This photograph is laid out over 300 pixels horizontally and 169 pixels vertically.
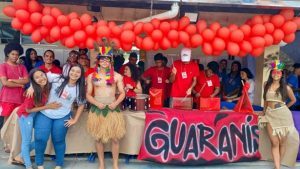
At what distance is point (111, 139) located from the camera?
4.44 meters

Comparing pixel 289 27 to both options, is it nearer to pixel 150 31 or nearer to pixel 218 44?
pixel 218 44

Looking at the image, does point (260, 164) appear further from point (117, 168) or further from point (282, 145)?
point (117, 168)

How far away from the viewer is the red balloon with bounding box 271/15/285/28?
A: 17.2 ft

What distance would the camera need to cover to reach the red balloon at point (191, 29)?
16.7 feet

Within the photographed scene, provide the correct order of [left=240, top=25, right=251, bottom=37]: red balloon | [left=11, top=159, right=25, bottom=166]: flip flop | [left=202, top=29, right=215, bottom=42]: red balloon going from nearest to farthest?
[left=11, top=159, right=25, bottom=166]: flip flop
[left=202, top=29, right=215, bottom=42]: red balloon
[left=240, top=25, right=251, bottom=37]: red balloon

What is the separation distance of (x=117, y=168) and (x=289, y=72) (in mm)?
4263

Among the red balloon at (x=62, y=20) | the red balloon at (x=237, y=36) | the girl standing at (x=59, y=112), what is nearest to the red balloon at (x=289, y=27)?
the red balloon at (x=237, y=36)

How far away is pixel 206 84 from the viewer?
5953mm

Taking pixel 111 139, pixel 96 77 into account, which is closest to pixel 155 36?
pixel 96 77

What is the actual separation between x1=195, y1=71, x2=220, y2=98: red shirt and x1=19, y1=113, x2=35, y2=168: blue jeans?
294cm

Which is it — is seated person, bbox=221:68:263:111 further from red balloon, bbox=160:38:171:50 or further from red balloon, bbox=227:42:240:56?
red balloon, bbox=160:38:171:50

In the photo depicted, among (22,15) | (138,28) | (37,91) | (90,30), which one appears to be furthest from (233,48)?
(22,15)

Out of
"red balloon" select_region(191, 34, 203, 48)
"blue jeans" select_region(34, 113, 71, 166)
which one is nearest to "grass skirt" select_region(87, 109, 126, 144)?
"blue jeans" select_region(34, 113, 71, 166)

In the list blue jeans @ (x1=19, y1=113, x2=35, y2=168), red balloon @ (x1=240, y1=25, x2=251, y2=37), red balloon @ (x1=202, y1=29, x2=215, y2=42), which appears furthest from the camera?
red balloon @ (x1=240, y1=25, x2=251, y2=37)
